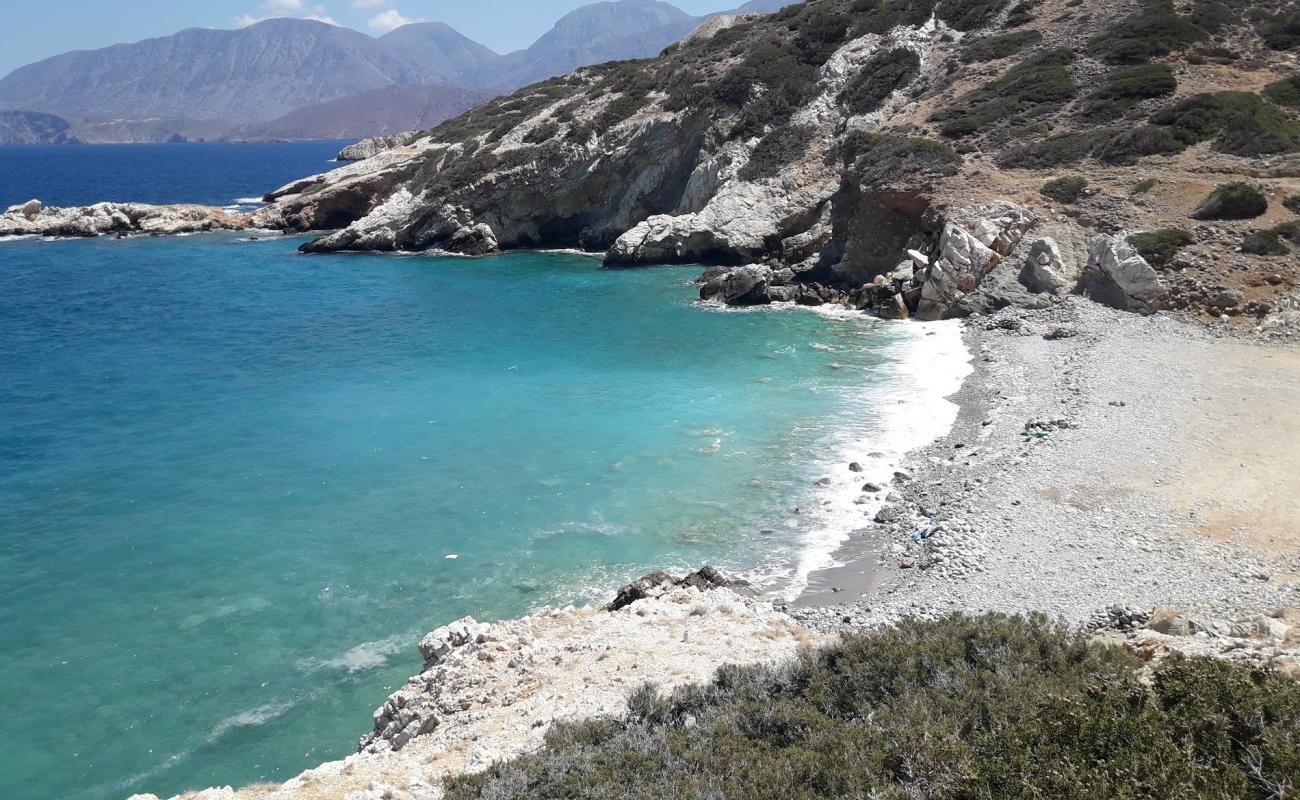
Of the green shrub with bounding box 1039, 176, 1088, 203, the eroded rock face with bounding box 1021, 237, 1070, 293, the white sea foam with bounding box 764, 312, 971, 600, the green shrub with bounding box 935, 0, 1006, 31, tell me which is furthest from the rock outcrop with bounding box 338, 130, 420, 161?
the white sea foam with bounding box 764, 312, 971, 600

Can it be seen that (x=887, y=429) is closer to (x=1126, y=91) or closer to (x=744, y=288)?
(x=744, y=288)

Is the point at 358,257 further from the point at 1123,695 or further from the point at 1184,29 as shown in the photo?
the point at 1123,695

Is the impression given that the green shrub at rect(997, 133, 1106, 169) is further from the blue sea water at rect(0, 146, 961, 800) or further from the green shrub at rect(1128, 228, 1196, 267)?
the blue sea water at rect(0, 146, 961, 800)

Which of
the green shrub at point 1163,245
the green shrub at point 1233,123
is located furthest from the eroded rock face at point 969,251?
the green shrub at point 1233,123

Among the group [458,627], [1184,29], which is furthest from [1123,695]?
[1184,29]

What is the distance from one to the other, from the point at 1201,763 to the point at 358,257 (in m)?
50.2

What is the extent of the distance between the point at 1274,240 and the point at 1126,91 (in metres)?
12.4

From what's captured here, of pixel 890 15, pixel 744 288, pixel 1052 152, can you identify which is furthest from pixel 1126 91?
pixel 744 288

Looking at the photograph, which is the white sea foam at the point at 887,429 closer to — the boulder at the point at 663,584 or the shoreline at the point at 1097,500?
the shoreline at the point at 1097,500

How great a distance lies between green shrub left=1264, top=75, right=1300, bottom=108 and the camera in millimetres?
31547

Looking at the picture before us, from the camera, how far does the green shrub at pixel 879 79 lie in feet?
138

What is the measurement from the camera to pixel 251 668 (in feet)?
38.5

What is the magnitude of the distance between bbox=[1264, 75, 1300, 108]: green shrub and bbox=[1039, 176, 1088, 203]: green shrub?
30.1ft

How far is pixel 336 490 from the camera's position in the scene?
56.6 ft
